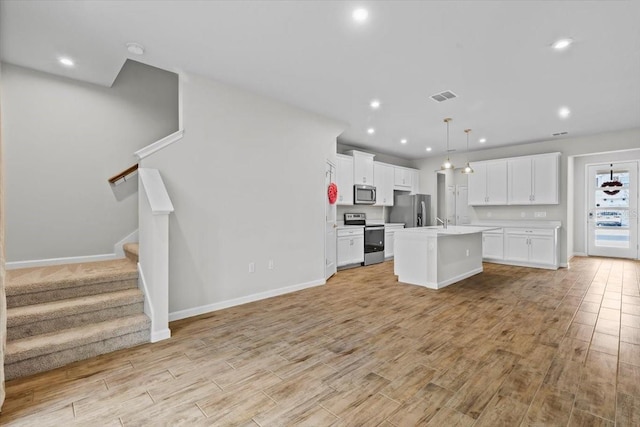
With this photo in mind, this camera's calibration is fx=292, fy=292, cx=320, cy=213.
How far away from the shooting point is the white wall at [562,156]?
5.79 metres

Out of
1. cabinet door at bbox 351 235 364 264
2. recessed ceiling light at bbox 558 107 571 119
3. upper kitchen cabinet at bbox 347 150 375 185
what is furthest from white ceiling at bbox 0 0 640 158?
cabinet door at bbox 351 235 364 264

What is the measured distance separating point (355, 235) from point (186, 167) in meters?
3.86

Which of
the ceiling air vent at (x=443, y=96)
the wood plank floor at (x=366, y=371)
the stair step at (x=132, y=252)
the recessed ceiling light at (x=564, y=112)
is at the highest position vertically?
the ceiling air vent at (x=443, y=96)

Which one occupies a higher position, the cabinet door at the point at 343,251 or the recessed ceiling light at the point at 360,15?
the recessed ceiling light at the point at 360,15

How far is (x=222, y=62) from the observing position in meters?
3.18

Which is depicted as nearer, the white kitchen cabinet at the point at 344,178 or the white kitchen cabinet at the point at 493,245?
the white kitchen cabinet at the point at 344,178

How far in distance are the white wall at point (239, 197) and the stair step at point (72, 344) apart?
57 cm

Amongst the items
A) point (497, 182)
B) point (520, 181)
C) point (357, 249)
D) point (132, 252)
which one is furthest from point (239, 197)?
point (520, 181)

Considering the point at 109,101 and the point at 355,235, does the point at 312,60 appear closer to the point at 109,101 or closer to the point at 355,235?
the point at 109,101

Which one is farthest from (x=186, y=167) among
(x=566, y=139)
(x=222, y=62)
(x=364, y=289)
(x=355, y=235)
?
(x=566, y=139)

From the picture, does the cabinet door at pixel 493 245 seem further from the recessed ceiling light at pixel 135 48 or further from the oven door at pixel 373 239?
the recessed ceiling light at pixel 135 48

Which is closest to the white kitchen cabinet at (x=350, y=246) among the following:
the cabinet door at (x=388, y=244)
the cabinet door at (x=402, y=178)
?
the cabinet door at (x=388, y=244)

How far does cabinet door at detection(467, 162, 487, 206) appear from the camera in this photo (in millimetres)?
7305

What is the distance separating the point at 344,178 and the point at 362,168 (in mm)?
674
